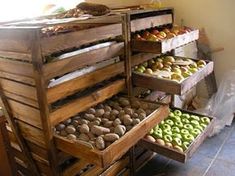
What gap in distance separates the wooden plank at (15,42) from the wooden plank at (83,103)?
0.31 metres

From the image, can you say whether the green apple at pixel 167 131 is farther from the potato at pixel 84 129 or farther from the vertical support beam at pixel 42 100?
the vertical support beam at pixel 42 100

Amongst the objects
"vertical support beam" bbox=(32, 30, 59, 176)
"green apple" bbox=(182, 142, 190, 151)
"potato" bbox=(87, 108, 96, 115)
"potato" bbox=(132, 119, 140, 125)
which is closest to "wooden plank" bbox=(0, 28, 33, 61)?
"vertical support beam" bbox=(32, 30, 59, 176)

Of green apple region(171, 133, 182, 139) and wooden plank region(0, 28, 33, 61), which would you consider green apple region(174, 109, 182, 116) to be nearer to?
green apple region(171, 133, 182, 139)

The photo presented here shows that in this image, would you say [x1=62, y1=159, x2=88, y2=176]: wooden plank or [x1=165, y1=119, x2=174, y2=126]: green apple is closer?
[x1=62, y1=159, x2=88, y2=176]: wooden plank

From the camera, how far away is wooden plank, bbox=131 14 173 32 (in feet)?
5.94

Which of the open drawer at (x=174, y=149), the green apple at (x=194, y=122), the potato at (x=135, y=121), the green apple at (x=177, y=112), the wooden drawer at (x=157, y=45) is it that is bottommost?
the open drawer at (x=174, y=149)

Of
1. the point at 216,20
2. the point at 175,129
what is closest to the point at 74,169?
the point at 175,129

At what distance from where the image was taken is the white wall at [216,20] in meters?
2.59

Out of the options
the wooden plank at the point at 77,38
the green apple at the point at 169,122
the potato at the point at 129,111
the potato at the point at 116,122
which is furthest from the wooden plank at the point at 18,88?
the green apple at the point at 169,122

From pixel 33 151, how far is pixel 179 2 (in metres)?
2.01

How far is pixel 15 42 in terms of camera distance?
1.25 meters

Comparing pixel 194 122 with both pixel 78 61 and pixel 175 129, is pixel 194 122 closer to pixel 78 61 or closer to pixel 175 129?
pixel 175 129

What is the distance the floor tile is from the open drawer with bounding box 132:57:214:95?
0.70 metres

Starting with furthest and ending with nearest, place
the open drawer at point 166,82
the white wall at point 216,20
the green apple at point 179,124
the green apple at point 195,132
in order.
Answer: the white wall at point 216,20 < the green apple at point 179,124 < the green apple at point 195,132 < the open drawer at point 166,82
